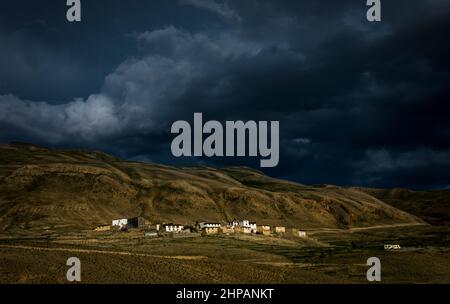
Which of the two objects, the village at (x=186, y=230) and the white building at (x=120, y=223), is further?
Answer: the white building at (x=120, y=223)

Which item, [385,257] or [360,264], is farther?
[385,257]

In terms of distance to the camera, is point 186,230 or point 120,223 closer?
point 186,230

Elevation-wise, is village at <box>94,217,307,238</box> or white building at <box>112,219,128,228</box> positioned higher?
white building at <box>112,219,128,228</box>

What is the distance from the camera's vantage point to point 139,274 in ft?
163

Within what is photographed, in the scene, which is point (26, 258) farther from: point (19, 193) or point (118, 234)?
point (19, 193)

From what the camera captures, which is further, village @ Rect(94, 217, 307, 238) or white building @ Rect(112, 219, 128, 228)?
white building @ Rect(112, 219, 128, 228)

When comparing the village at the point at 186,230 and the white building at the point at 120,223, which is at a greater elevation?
the white building at the point at 120,223

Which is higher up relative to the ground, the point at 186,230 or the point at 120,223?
the point at 120,223
